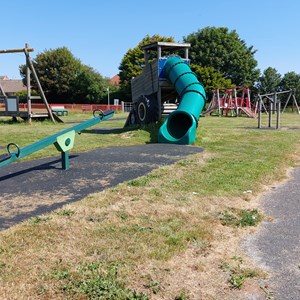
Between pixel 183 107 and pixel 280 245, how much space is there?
26.6 ft

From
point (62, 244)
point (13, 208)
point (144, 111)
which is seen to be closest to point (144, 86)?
point (144, 111)

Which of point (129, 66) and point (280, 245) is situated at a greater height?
point (129, 66)

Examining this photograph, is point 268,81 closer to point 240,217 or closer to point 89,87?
point 89,87

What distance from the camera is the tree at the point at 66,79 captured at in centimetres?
5594

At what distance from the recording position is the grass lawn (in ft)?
8.87

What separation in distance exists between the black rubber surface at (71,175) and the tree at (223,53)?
4402 cm

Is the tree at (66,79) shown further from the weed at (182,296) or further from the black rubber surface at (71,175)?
the weed at (182,296)

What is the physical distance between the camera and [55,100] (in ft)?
188

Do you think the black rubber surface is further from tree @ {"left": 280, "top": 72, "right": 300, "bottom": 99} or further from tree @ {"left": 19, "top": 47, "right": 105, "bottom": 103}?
tree @ {"left": 280, "top": 72, "right": 300, "bottom": 99}

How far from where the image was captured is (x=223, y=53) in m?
51.4

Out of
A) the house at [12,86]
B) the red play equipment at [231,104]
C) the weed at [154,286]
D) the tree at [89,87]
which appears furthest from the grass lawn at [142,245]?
the house at [12,86]

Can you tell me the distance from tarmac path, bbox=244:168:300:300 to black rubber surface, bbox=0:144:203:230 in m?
2.37

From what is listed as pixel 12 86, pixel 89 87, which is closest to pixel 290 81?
pixel 89 87

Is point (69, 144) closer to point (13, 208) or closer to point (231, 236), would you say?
point (13, 208)
